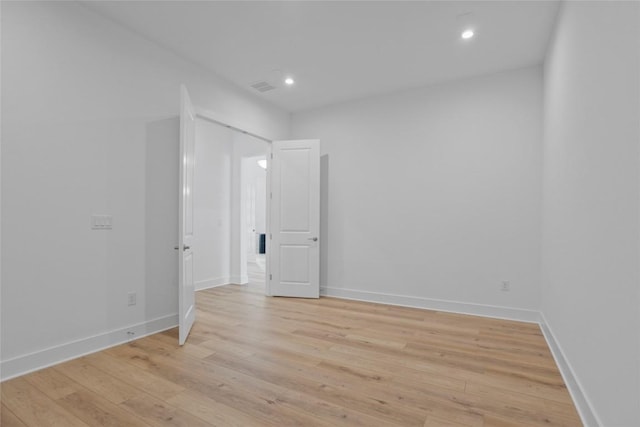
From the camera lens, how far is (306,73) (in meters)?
3.83

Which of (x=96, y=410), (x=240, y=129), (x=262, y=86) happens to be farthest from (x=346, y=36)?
(x=96, y=410)

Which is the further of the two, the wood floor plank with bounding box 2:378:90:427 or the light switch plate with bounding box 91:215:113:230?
the light switch plate with bounding box 91:215:113:230

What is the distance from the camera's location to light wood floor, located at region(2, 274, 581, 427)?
177 cm

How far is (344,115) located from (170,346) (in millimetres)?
3757

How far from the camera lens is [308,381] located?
2.16m

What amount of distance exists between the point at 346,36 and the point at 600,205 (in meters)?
2.53

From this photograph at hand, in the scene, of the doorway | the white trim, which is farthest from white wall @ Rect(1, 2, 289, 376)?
the white trim

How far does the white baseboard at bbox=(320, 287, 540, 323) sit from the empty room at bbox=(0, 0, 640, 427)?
0.02m

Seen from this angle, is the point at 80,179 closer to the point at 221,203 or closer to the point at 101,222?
the point at 101,222

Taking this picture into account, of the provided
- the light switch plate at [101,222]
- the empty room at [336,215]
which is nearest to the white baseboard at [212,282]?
the empty room at [336,215]

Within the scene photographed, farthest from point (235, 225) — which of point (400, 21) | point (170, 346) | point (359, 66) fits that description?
point (400, 21)

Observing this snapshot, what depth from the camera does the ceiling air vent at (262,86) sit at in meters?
4.11

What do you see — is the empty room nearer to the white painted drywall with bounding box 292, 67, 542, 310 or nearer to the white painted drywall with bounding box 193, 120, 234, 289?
the white painted drywall with bounding box 292, 67, 542, 310

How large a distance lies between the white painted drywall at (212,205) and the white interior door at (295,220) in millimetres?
1309
